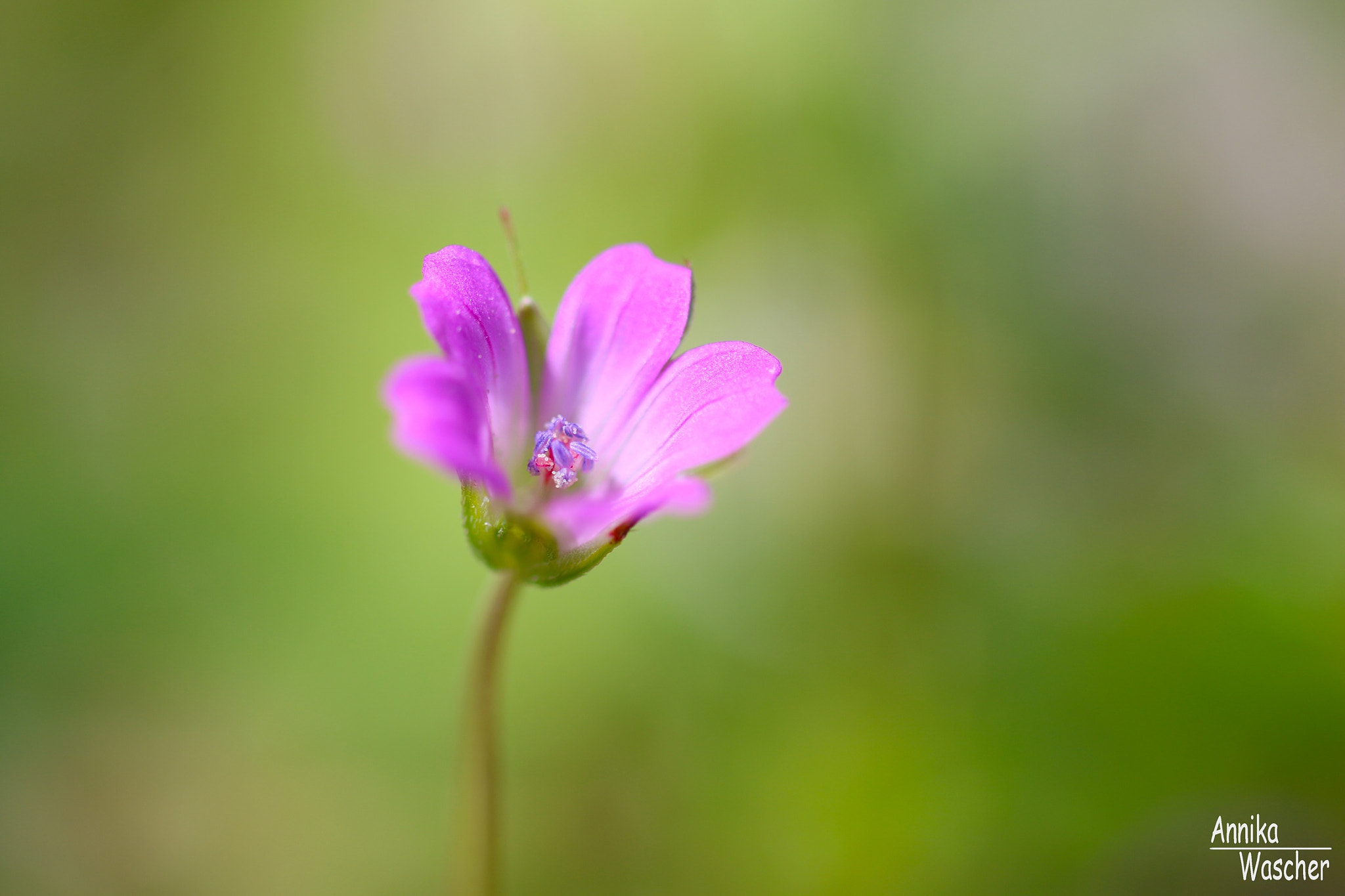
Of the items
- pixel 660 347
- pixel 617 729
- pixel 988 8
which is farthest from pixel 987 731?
pixel 988 8

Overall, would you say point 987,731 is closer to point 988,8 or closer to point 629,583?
point 629,583

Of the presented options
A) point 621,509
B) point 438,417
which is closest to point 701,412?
point 621,509

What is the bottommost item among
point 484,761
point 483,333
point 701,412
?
point 484,761

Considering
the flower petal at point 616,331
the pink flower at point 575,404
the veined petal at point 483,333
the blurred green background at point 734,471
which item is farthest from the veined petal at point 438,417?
the blurred green background at point 734,471

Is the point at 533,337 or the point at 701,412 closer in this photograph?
the point at 701,412

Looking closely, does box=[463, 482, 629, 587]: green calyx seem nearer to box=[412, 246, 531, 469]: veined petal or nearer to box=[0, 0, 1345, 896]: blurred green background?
box=[412, 246, 531, 469]: veined petal

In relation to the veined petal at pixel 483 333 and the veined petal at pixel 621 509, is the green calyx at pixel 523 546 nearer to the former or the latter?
the veined petal at pixel 621 509

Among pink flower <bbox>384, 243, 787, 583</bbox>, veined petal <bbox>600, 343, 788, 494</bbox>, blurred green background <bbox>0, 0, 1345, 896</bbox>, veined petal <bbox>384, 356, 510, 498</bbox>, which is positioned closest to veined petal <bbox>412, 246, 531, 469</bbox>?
→ pink flower <bbox>384, 243, 787, 583</bbox>

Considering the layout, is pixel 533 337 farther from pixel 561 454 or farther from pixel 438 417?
pixel 438 417

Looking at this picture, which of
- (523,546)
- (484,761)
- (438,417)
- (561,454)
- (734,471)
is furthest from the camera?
(734,471)
